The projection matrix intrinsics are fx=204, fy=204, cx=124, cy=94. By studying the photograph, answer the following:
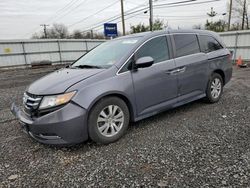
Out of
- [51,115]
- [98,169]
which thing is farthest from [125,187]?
[51,115]

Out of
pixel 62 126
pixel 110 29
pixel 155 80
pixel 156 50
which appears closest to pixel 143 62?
pixel 155 80

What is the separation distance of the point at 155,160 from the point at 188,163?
1.36 ft

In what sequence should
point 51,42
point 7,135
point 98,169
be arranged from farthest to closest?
point 51,42
point 7,135
point 98,169

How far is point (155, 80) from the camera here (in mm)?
3576

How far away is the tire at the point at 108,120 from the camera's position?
2972 mm

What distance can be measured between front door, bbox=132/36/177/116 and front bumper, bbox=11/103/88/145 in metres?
1.04

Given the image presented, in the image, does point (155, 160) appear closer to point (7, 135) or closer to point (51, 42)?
point (7, 135)

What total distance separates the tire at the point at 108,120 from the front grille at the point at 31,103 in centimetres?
76

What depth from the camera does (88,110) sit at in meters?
2.87

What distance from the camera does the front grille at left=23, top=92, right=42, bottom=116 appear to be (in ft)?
9.38

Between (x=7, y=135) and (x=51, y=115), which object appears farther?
(x=7, y=135)

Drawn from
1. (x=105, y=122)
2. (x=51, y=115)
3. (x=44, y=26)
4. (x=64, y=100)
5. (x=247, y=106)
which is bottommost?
(x=247, y=106)

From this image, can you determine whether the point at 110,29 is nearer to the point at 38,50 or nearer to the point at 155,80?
the point at 38,50

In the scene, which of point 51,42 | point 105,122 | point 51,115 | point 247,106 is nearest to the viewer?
point 51,115
